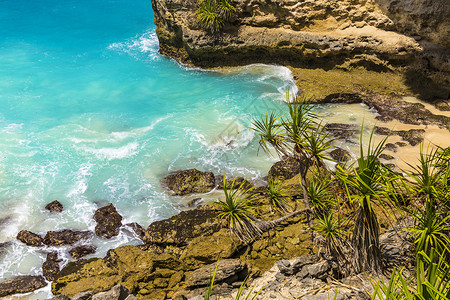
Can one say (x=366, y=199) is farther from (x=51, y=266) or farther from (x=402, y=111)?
(x=402, y=111)

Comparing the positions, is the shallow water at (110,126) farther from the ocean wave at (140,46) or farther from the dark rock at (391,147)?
the dark rock at (391,147)

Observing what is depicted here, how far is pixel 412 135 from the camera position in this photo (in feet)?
45.3

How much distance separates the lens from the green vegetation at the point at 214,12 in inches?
756

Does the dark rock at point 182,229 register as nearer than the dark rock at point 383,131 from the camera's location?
Yes

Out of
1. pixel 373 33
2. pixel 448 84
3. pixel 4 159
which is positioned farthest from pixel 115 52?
pixel 448 84

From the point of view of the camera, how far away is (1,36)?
2608cm

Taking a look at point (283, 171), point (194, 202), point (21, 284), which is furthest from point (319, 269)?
point (21, 284)

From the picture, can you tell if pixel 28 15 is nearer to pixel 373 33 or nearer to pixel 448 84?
pixel 373 33

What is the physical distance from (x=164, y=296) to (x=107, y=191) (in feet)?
19.0

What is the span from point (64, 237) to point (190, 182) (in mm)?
4064

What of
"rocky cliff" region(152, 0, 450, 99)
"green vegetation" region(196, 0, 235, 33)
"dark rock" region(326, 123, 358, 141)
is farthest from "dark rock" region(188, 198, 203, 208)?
"green vegetation" region(196, 0, 235, 33)

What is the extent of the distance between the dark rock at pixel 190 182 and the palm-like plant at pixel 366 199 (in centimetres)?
631

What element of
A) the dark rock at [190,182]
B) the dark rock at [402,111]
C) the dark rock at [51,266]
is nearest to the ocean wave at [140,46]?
the dark rock at [190,182]

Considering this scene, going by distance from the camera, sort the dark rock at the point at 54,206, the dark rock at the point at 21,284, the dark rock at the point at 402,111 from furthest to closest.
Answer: the dark rock at the point at 402,111, the dark rock at the point at 54,206, the dark rock at the point at 21,284
